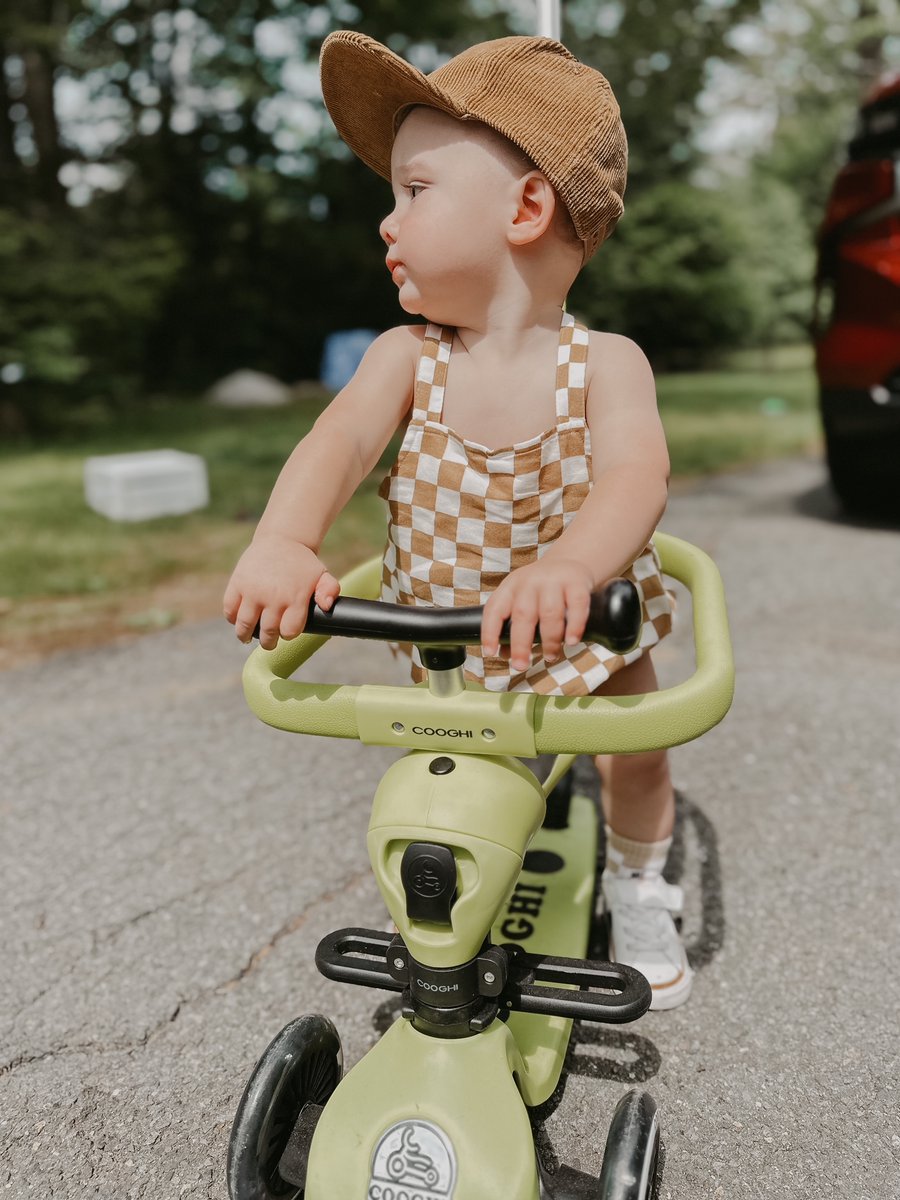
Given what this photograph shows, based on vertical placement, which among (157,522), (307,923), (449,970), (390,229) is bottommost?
(157,522)

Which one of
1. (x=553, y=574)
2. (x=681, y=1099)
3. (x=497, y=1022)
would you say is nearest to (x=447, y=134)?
(x=553, y=574)

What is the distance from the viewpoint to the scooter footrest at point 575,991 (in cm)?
138

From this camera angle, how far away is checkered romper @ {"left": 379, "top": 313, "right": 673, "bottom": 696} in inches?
64.3

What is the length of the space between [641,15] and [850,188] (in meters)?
9.54

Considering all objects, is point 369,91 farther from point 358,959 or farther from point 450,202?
point 358,959

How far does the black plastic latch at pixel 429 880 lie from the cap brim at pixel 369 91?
1.03 m

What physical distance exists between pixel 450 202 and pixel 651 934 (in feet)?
4.35

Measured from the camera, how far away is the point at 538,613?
1.20 m

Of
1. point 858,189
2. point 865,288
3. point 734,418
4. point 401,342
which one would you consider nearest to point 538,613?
point 401,342

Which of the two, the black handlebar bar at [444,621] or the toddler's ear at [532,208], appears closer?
the black handlebar bar at [444,621]

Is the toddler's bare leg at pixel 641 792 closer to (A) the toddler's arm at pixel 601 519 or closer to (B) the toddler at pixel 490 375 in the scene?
(B) the toddler at pixel 490 375

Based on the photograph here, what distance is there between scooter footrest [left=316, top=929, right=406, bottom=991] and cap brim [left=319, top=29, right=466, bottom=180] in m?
1.18

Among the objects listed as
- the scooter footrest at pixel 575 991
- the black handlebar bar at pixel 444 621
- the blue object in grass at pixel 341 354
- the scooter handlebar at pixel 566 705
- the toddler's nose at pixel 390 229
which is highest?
the toddler's nose at pixel 390 229

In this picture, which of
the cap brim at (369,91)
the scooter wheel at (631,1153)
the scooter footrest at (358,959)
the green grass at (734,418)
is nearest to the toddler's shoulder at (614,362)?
the cap brim at (369,91)
